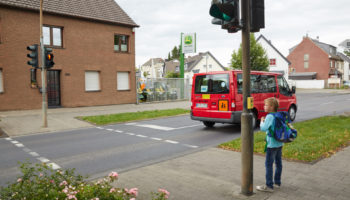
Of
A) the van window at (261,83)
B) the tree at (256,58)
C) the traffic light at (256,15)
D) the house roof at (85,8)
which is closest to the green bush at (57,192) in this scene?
the traffic light at (256,15)

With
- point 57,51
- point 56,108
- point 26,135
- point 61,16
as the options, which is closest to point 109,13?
point 61,16

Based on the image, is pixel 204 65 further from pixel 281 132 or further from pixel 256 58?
pixel 281 132

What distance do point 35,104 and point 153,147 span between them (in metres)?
13.3

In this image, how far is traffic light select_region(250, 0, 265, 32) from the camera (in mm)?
3932

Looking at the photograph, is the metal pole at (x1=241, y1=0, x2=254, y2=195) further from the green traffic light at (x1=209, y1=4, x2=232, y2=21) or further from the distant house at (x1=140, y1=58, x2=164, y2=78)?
the distant house at (x1=140, y1=58, x2=164, y2=78)

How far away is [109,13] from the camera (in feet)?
73.2

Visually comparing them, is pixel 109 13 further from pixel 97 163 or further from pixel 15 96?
pixel 97 163

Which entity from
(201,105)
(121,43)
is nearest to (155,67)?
(121,43)

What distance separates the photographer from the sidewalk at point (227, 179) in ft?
13.4

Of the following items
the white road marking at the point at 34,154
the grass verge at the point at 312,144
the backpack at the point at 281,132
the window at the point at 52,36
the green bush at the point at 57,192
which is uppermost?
the window at the point at 52,36

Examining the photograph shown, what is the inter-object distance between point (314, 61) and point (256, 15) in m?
64.8

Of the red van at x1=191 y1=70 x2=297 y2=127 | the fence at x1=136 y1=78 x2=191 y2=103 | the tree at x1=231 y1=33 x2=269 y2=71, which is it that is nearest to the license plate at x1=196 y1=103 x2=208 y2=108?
the red van at x1=191 y1=70 x2=297 y2=127

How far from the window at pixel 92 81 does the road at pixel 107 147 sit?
1023 cm

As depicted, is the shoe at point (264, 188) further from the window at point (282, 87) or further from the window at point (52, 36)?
the window at point (52, 36)
